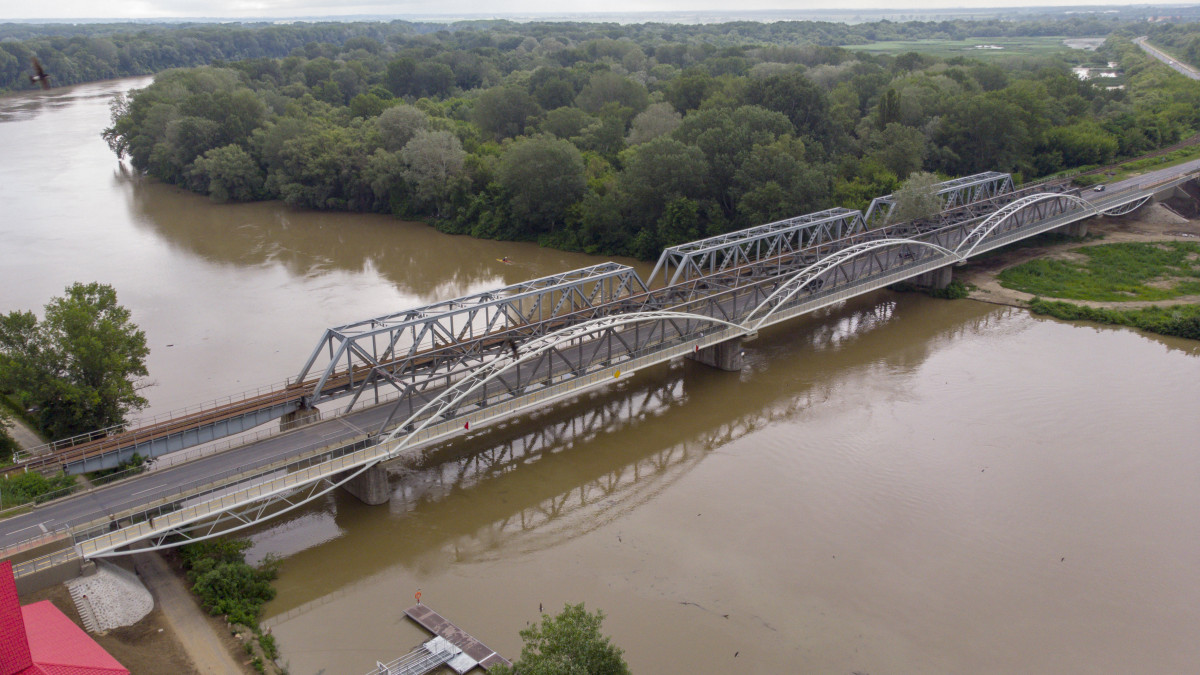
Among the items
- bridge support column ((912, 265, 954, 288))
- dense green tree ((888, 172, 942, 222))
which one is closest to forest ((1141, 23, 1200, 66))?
dense green tree ((888, 172, 942, 222))

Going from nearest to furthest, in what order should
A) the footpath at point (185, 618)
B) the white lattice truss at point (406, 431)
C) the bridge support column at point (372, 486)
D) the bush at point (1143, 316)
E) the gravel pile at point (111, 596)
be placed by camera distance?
1. the footpath at point (185, 618)
2. the gravel pile at point (111, 596)
3. the white lattice truss at point (406, 431)
4. the bridge support column at point (372, 486)
5. the bush at point (1143, 316)

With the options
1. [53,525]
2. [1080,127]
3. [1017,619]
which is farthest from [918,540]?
[1080,127]

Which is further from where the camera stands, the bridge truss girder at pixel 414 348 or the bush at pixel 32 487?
the bridge truss girder at pixel 414 348

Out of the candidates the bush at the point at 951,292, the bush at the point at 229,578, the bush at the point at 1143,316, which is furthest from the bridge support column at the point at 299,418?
the bush at the point at 1143,316

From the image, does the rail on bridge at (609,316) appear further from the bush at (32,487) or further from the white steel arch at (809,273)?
the bush at (32,487)

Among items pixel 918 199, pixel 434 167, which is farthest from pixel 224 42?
pixel 918 199

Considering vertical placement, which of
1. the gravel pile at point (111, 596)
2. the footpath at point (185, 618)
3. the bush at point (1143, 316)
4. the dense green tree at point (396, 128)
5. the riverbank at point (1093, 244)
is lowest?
the bush at point (1143, 316)

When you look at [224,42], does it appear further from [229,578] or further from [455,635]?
[455,635]
